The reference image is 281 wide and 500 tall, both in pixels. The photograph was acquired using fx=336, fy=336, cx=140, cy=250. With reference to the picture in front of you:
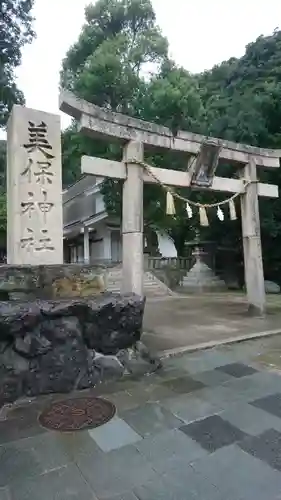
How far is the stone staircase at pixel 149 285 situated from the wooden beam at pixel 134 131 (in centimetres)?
767

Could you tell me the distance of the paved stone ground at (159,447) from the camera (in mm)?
2209

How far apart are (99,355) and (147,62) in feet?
54.4

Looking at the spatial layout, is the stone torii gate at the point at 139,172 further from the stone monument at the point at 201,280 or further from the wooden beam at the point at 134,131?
the stone monument at the point at 201,280

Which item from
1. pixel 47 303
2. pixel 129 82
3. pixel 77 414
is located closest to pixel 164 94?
pixel 129 82

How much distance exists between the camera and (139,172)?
6.97 meters

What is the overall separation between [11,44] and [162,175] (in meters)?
13.7

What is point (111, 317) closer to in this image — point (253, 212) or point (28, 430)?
point (28, 430)

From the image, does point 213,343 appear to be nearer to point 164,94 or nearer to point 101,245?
point 164,94

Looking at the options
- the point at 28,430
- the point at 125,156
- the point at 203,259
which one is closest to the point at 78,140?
the point at 203,259

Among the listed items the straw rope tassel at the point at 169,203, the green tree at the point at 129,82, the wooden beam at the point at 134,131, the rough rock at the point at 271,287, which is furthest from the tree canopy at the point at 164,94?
the straw rope tassel at the point at 169,203

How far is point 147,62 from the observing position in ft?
55.3

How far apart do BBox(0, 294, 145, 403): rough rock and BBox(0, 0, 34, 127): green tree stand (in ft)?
47.5

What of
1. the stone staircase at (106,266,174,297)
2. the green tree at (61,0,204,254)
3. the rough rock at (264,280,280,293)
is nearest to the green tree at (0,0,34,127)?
the green tree at (61,0,204,254)

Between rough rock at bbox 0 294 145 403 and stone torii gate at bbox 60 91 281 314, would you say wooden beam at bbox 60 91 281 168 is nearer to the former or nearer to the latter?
stone torii gate at bbox 60 91 281 314
